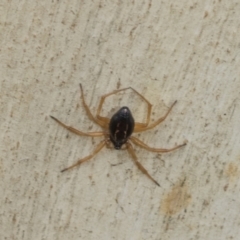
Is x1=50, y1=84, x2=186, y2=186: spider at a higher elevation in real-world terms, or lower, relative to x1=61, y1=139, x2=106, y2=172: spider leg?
higher

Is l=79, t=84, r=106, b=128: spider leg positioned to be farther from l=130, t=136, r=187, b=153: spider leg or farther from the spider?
l=130, t=136, r=187, b=153: spider leg

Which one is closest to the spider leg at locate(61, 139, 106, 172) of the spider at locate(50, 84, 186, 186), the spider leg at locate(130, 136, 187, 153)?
the spider at locate(50, 84, 186, 186)

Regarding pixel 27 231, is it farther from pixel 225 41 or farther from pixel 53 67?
pixel 225 41

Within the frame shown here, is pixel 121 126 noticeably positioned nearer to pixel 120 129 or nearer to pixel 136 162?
pixel 120 129

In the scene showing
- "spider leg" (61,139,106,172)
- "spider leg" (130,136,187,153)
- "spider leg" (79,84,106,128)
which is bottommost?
"spider leg" (61,139,106,172)

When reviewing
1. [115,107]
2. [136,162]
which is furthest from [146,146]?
[115,107]

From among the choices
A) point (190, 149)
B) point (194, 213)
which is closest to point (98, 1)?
point (190, 149)
